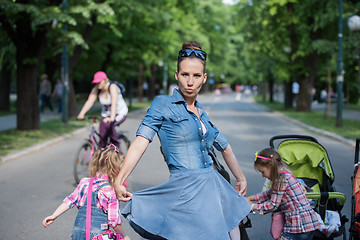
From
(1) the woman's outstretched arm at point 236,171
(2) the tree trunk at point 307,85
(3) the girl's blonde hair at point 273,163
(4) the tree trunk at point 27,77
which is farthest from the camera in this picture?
(2) the tree trunk at point 307,85

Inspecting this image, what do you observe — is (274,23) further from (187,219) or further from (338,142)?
(187,219)

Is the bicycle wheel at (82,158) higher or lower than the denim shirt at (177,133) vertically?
lower

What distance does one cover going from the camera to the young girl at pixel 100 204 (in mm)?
3422

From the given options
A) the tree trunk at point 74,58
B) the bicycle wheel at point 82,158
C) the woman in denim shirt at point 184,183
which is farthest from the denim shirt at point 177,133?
the tree trunk at point 74,58

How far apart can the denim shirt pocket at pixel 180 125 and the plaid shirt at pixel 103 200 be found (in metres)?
0.94

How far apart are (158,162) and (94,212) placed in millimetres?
6285

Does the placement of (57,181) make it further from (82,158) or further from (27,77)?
(27,77)

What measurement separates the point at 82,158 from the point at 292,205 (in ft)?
14.4

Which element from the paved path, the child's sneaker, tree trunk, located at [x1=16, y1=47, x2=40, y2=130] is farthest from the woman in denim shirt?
tree trunk, located at [x1=16, y1=47, x2=40, y2=130]

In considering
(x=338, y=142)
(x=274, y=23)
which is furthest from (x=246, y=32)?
(x=338, y=142)

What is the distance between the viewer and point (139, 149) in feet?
9.29

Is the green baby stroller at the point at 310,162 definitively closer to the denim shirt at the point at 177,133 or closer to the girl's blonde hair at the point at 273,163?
the girl's blonde hair at the point at 273,163

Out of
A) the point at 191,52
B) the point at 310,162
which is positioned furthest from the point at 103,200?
the point at 310,162

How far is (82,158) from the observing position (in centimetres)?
754
